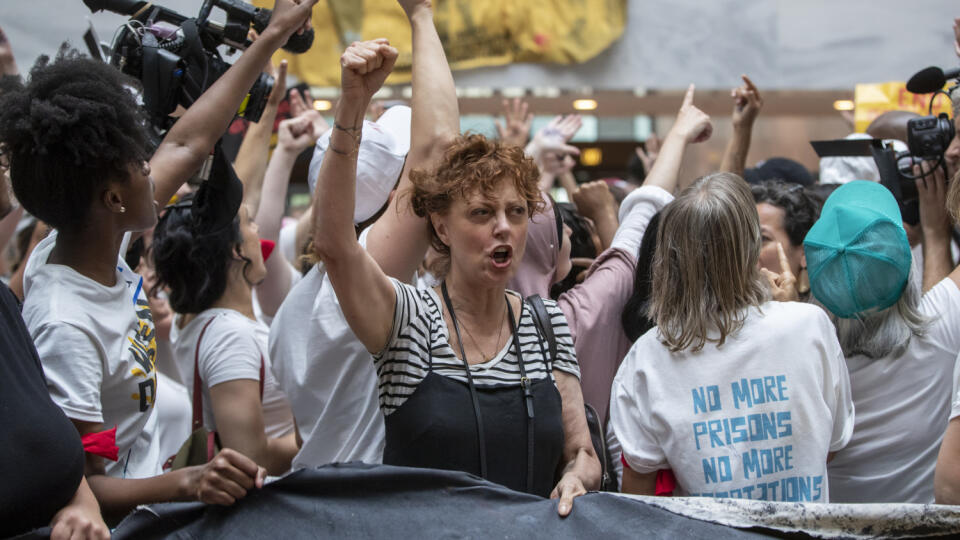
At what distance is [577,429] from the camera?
222 cm

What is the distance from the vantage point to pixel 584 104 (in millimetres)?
6727

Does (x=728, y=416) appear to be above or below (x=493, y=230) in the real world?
below

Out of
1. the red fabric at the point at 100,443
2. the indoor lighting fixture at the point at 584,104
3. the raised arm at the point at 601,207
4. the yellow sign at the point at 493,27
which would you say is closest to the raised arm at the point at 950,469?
the raised arm at the point at 601,207

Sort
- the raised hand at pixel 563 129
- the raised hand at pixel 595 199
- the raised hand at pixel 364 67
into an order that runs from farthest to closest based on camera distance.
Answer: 1. the raised hand at pixel 563 129
2. the raised hand at pixel 595 199
3. the raised hand at pixel 364 67

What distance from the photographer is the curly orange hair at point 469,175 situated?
218 cm

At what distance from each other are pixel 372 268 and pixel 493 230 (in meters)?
0.34

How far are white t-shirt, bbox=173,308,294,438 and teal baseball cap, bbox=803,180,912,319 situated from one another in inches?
69.1

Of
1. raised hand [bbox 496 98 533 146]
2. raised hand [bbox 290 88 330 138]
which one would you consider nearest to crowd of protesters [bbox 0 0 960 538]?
raised hand [bbox 290 88 330 138]

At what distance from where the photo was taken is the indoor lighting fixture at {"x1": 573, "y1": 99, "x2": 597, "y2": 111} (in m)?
6.63

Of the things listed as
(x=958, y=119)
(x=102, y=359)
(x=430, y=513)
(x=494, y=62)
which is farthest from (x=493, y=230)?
(x=494, y=62)

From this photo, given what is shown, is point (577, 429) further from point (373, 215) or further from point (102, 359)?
point (102, 359)

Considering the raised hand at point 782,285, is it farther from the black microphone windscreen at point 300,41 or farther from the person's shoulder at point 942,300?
the black microphone windscreen at point 300,41

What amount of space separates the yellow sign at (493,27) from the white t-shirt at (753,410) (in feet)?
14.2

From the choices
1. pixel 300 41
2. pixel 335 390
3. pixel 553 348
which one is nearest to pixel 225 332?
pixel 335 390
